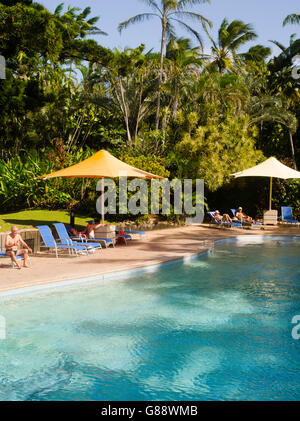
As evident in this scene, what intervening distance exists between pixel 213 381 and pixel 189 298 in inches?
153

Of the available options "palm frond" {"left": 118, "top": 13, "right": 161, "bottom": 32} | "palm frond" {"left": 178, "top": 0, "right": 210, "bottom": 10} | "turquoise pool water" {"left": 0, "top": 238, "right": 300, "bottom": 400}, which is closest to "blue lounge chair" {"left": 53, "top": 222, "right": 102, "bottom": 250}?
"turquoise pool water" {"left": 0, "top": 238, "right": 300, "bottom": 400}

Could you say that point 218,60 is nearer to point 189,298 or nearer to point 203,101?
point 203,101

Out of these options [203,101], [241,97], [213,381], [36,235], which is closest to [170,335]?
[213,381]

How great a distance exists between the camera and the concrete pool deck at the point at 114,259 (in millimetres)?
9773

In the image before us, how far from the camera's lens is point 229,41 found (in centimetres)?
3650

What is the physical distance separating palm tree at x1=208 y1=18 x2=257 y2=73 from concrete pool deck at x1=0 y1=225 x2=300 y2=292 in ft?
70.8

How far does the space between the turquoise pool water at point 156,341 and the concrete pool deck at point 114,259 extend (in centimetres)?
39

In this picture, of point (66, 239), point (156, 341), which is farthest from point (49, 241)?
point (156, 341)

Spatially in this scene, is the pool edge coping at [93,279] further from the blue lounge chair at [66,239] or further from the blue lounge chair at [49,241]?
the blue lounge chair at [66,239]

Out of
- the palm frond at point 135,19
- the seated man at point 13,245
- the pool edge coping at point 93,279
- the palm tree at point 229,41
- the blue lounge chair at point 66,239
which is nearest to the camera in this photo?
the pool edge coping at point 93,279

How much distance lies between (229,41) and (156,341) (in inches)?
1331

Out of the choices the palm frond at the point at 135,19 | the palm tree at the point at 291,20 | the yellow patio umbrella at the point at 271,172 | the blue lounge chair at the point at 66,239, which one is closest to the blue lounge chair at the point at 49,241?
the blue lounge chair at the point at 66,239

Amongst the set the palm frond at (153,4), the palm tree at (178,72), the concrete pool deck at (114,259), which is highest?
the palm frond at (153,4)

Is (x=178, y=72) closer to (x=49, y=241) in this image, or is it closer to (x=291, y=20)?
(x=291, y=20)
